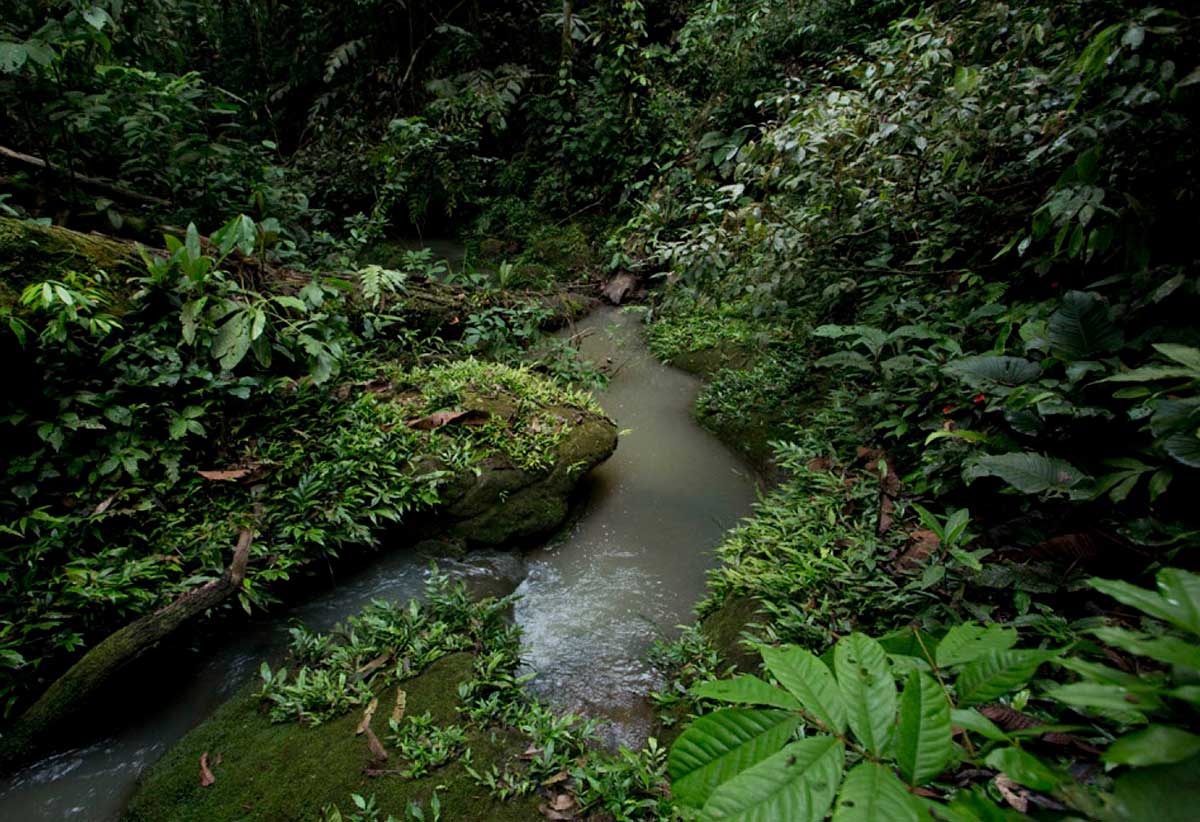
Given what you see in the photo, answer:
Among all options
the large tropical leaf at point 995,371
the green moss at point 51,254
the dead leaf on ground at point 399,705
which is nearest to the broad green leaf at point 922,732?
the large tropical leaf at point 995,371

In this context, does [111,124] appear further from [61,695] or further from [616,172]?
[616,172]

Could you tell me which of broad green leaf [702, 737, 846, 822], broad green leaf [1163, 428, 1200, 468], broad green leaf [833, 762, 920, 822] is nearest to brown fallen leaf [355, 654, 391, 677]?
broad green leaf [702, 737, 846, 822]

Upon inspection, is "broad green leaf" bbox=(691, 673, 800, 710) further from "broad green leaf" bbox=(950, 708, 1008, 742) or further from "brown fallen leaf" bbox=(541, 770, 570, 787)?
"brown fallen leaf" bbox=(541, 770, 570, 787)

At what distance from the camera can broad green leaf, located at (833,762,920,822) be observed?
26.4 inches

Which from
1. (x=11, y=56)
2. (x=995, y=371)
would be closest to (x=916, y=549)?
(x=995, y=371)

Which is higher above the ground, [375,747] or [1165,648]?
[1165,648]

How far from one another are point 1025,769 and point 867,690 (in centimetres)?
20

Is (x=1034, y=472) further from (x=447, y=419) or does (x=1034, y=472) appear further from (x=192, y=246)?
(x=192, y=246)

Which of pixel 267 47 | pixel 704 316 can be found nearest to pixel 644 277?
pixel 704 316

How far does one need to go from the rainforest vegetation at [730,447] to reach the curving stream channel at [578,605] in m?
0.14

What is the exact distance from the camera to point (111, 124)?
4668 mm

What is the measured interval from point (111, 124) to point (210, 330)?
8.62 feet

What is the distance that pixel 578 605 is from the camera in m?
3.64

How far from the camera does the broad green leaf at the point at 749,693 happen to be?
2.84ft
